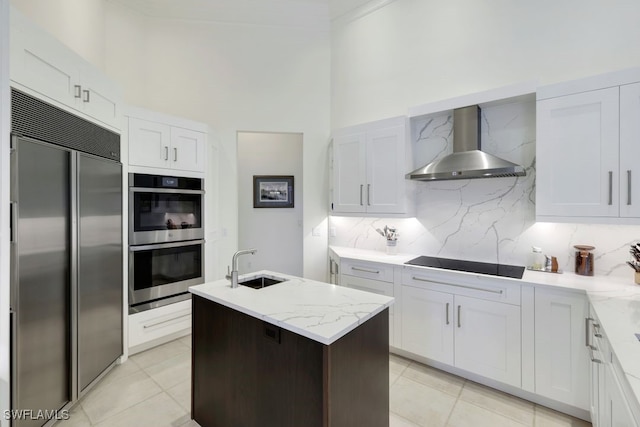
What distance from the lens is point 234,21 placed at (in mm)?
3770

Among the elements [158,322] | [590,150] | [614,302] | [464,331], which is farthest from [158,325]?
[590,150]

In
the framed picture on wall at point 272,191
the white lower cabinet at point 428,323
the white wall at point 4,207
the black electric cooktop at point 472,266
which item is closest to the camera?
the white wall at point 4,207

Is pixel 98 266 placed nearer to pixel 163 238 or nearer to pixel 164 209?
pixel 163 238

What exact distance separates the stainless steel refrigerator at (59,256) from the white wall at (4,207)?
96 mm

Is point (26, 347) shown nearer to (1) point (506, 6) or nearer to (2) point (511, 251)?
(2) point (511, 251)

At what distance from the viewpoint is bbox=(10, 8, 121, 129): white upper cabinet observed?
1553mm

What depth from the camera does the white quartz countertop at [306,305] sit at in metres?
1.29

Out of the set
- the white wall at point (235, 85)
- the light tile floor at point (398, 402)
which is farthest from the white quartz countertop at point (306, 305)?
the white wall at point (235, 85)

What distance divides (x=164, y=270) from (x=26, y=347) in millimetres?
1305

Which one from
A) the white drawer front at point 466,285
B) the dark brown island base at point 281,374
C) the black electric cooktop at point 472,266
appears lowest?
the dark brown island base at point 281,374

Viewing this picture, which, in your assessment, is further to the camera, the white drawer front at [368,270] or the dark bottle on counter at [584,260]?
the white drawer front at [368,270]

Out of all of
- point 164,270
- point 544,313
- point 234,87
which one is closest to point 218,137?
point 234,87

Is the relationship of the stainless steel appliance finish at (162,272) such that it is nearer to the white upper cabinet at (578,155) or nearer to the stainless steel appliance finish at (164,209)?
the stainless steel appliance finish at (164,209)

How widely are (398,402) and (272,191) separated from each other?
3544 millimetres
